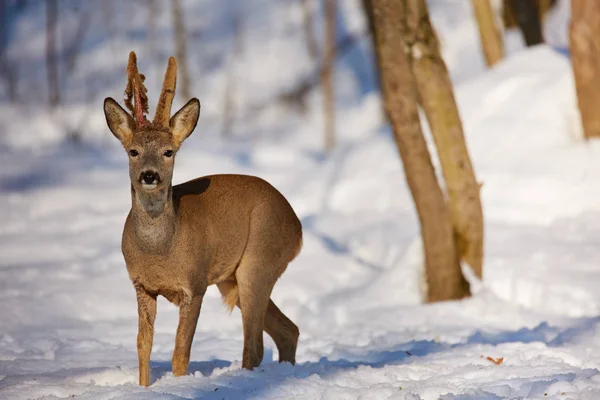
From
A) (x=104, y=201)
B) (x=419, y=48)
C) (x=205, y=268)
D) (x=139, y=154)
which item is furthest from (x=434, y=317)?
(x=104, y=201)

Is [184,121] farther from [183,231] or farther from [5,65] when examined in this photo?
[5,65]

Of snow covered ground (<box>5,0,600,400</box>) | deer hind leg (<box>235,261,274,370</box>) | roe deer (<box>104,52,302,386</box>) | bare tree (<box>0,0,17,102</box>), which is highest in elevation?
bare tree (<box>0,0,17,102</box>)

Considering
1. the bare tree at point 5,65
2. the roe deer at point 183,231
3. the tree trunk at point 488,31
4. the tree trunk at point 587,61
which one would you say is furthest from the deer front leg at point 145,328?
the bare tree at point 5,65

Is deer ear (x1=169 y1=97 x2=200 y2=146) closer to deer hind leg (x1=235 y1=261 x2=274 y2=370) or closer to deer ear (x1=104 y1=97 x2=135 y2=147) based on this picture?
deer ear (x1=104 y1=97 x2=135 y2=147)

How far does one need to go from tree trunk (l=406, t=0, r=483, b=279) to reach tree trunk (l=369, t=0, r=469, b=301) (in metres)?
0.13

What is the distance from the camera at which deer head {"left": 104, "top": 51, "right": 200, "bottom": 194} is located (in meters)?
6.65

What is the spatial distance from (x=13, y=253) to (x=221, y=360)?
24.1 feet

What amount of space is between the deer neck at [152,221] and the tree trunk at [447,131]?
4971mm

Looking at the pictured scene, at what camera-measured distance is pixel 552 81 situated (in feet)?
55.8

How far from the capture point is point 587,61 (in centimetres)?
1520

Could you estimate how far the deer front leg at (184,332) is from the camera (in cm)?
691

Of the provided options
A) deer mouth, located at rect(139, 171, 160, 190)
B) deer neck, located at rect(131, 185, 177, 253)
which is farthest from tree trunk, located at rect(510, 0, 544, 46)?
deer mouth, located at rect(139, 171, 160, 190)

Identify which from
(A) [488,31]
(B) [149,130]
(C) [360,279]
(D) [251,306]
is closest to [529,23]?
(A) [488,31]

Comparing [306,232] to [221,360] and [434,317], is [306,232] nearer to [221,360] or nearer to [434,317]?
[434,317]
